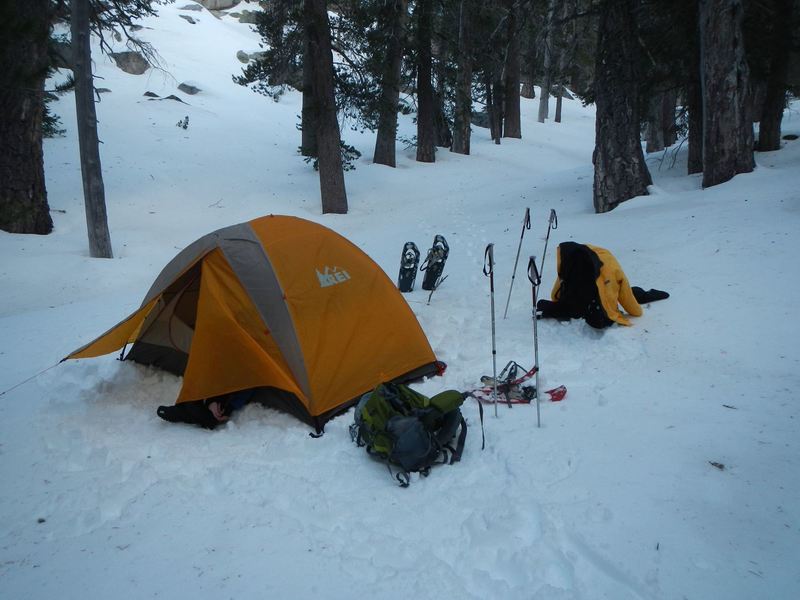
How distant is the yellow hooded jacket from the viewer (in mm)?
5324

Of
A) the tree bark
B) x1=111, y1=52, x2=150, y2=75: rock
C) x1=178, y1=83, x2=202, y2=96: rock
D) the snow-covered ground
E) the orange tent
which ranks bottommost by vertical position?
the snow-covered ground

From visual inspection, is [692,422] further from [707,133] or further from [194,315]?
[707,133]

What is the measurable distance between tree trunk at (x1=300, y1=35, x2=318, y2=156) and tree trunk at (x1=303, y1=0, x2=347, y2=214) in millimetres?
200

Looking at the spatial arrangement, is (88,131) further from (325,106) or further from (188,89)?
(188,89)

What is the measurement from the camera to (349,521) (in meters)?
3.06

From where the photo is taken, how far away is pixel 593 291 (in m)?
5.42

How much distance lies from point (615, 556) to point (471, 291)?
16.3 ft

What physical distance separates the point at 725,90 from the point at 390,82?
27.5 feet

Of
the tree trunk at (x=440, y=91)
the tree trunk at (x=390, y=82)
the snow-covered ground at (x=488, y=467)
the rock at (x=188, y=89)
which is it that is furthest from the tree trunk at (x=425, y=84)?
the rock at (x=188, y=89)

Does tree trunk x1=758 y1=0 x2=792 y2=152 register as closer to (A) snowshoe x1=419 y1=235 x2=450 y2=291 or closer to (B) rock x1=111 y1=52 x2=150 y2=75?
(A) snowshoe x1=419 y1=235 x2=450 y2=291

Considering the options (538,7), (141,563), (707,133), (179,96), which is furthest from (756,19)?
(179,96)

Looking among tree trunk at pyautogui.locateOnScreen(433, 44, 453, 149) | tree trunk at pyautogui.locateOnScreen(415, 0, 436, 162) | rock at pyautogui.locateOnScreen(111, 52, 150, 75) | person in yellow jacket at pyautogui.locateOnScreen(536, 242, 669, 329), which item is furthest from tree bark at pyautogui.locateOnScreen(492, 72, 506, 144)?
person in yellow jacket at pyautogui.locateOnScreen(536, 242, 669, 329)

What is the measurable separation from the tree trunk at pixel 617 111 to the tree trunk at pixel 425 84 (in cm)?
765

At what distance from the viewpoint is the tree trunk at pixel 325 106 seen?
1173 cm
